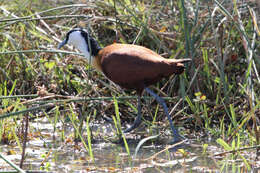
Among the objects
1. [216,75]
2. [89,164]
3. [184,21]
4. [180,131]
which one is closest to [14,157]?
[89,164]

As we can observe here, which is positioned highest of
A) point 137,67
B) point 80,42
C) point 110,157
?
point 80,42

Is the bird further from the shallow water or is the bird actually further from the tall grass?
the shallow water

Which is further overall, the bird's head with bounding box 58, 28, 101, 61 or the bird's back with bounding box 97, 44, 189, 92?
the bird's head with bounding box 58, 28, 101, 61

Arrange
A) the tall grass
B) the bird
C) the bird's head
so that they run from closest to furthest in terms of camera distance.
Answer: the bird → the tall grass → the bird's head

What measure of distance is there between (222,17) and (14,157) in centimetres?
257

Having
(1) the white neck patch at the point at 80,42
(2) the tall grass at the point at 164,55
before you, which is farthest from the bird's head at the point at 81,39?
(2) the tall grass at the point at 164,55

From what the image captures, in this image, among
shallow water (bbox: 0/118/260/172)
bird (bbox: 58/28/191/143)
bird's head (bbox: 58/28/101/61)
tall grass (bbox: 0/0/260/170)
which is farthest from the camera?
bird's head (bbox: 58/28/101/61)

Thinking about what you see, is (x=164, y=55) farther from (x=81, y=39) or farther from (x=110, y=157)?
(x=110, y=157)

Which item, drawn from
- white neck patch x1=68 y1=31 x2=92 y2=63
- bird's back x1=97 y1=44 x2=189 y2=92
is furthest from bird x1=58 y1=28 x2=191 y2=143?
white neck patch x1=68 y1=31 x2=92 y2=63

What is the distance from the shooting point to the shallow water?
329cm

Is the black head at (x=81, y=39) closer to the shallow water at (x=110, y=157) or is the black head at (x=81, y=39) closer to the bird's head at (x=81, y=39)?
the bird's head at (x=81, y=39)

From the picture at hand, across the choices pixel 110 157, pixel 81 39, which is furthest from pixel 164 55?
pixel 110 157

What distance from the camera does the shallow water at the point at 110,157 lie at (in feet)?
10.8

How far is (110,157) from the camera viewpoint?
144 inches
